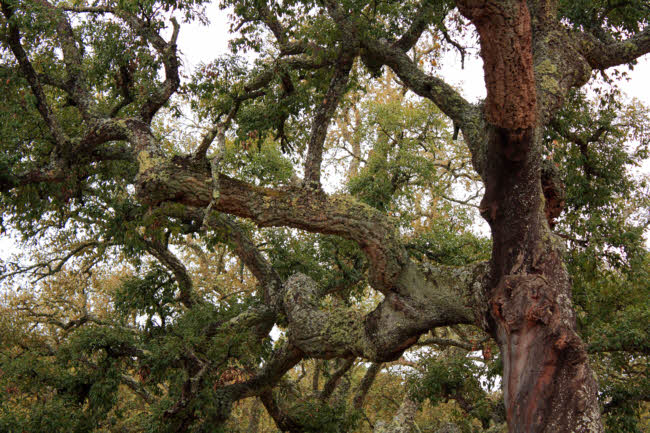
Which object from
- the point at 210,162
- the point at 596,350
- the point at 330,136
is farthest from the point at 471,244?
the point at 330,136

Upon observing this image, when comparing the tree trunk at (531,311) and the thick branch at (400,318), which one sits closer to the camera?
the tree trunk at (531,311)

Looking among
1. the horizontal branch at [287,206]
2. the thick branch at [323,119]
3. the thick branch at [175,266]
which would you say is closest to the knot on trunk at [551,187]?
the horizontal branch at [287,206]

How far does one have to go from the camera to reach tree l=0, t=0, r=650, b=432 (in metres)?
4.34

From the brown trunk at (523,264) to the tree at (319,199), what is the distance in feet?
0.05

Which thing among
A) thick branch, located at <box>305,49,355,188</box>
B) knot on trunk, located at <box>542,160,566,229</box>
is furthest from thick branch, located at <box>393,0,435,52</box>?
knot on trunk, located at <box>542,160,566,229</box>

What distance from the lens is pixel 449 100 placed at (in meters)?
6.39

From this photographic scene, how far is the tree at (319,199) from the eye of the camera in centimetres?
434

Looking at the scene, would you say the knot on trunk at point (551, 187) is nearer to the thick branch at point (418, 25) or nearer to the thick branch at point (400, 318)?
the thick branch at point (400, 318)

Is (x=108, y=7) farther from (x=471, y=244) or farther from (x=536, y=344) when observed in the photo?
(x=536, y=344)

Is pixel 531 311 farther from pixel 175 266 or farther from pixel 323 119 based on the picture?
pixel 175 266

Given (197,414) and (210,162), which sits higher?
(210,162)

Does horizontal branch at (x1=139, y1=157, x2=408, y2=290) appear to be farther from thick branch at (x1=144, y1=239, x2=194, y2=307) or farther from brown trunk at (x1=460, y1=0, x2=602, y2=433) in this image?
thick branch at (x1=144, y1=239, x2=194, y2=307)

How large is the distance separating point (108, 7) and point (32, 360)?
5.27 metres

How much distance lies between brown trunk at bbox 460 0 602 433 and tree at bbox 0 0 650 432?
0.02 meters
